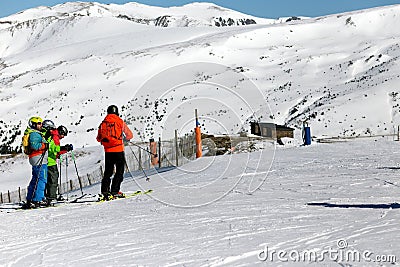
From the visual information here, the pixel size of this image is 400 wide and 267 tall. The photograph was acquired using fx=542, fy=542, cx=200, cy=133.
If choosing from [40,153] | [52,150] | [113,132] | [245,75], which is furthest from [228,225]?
[245,75]

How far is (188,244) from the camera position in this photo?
534 cm

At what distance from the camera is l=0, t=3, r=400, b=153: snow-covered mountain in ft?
122

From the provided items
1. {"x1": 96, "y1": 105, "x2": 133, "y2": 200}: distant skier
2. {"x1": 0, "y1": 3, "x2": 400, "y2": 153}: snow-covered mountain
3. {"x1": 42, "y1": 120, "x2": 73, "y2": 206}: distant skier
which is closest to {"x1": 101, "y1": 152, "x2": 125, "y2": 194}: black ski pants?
{"x1": 96, "y1": 105, "x2": 133, "y2": 200}: distant skier

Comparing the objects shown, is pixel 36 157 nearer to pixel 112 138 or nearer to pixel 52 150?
pixel 52 150

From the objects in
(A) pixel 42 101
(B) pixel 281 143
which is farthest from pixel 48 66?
(B) pixel 281 143

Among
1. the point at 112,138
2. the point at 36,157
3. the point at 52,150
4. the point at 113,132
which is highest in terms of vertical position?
the point at 113,132

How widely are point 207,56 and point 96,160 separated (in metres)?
40.8

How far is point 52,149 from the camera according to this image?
34.5 ft

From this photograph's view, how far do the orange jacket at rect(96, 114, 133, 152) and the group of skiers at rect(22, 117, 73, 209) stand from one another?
114 cm

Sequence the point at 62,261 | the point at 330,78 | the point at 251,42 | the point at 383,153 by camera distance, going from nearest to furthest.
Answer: the point at 62,261 → the point at 383,153 → the point at 330,78 → the point at 251,42

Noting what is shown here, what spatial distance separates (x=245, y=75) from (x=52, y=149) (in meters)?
51.7

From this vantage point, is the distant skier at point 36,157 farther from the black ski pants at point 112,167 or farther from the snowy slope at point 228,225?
the black ski pants at point 112,167

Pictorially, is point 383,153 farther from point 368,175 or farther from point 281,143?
point 281,143

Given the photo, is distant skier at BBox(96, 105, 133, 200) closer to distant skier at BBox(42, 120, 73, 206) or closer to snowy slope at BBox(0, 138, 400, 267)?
snowy slope at BBox(0, 138, 400, 267)
